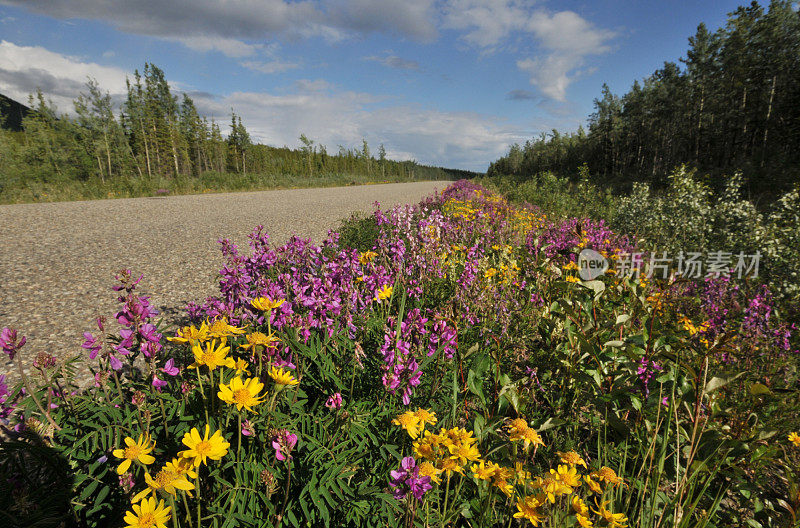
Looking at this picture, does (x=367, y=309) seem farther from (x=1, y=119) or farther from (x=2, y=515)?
(x=1, y=119)

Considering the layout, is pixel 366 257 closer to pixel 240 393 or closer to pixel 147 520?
pixel 240 393

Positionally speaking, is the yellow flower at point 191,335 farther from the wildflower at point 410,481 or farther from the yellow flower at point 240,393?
the wildflower at point 410,481

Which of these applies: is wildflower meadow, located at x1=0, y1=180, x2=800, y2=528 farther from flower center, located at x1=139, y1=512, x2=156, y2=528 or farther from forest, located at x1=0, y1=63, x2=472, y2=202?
forest, located at x1=0, y1=63, x2=472, y2=202

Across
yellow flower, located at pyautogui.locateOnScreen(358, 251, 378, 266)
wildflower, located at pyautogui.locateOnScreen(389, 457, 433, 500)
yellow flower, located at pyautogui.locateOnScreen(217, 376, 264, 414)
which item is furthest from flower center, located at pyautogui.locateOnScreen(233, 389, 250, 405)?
yellow flower, located at pyautogui.locateOnScreen(358, 251, 378, 266)

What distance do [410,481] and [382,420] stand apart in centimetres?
74

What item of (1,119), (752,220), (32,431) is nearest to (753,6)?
(752,220)

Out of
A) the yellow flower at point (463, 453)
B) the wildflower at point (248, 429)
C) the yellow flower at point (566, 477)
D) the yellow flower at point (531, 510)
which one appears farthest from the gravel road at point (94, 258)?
the yellow flower at point (566, 477)

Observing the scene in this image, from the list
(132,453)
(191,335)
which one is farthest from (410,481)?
(191,335)

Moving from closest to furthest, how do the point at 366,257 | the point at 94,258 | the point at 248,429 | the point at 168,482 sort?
the point at 168,482
the point at 248,429
the point at 366,257
the point at 94,258

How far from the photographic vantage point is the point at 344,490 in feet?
4.32

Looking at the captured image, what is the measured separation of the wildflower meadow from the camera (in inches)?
45.9

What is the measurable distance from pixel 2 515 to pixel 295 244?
2.33m

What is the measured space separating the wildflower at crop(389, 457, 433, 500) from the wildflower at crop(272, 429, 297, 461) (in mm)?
347

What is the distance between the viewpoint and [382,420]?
5.86 feet
